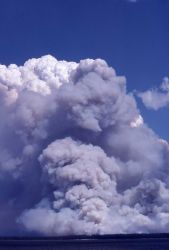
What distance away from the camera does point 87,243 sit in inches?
3900

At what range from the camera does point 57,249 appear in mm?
87875

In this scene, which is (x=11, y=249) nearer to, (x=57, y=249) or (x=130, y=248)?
(x=57, y=249)

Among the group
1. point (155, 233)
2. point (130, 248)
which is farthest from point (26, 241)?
point (155, 233)

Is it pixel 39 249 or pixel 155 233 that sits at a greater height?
pixel 155 233

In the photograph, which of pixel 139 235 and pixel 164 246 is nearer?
pixel 164 246

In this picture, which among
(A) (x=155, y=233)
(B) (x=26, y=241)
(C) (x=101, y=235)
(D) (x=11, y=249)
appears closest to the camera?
(D) (x=11, y=249)

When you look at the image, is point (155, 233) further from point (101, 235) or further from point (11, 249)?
point (11, 249)

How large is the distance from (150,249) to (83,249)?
42.5 feet

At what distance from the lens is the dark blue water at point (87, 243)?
9038 centimetres

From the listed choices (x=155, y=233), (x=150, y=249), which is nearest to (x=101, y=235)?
(x=155, y=233)

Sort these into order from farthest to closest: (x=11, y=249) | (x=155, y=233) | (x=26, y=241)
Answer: (x=155, y=233)
(x=26, y=241)
(x=11, y=249)

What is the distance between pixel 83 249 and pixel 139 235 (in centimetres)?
2686

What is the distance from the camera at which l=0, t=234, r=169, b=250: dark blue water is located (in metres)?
90.4

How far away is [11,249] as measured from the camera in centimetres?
8694
